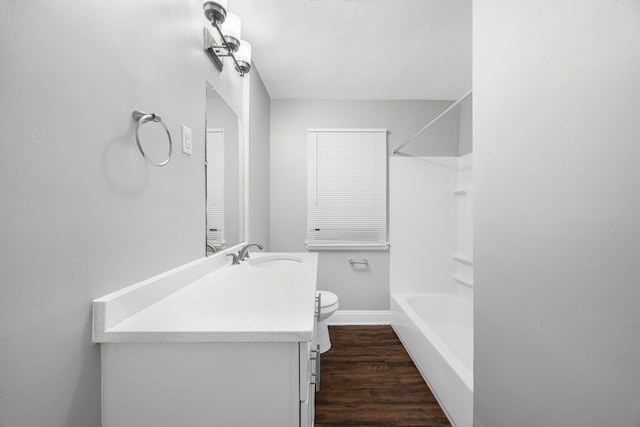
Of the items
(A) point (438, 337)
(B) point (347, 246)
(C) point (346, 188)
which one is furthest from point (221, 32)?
(A) point (438, 337)

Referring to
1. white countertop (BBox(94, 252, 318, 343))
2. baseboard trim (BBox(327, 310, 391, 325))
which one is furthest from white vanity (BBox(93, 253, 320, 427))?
baseboard trim (BBox(327, 310, 391, 325))

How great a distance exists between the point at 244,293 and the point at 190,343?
1.05ft

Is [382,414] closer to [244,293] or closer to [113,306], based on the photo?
[244,293]

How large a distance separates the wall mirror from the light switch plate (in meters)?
0.19

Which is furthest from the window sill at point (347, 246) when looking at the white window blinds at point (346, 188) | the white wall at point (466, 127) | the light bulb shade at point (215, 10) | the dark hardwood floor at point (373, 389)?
the light bulb shade at point (215, 10)

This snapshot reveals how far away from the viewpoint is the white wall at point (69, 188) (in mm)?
525

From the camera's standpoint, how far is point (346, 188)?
286cm

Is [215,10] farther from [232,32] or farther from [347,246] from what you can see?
[347,246]

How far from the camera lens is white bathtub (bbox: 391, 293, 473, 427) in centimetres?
142

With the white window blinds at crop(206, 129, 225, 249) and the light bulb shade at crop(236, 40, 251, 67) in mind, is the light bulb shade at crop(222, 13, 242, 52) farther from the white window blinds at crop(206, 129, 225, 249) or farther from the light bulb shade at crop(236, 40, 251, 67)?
the white window blinds at crop(206, 129, 225, 249)

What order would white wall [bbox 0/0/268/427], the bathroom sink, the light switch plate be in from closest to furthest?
1. white wall [bbox 0/0/268/427]
2. the light switch plate
3. the bathroom sink

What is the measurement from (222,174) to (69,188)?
964mm

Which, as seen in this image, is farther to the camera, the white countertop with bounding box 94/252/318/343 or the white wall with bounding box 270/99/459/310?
the white wall with bounding box 270/99/459/310

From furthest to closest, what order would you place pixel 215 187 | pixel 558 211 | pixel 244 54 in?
pixel 244 54 → pixel 215 187 → pixel 558 211
